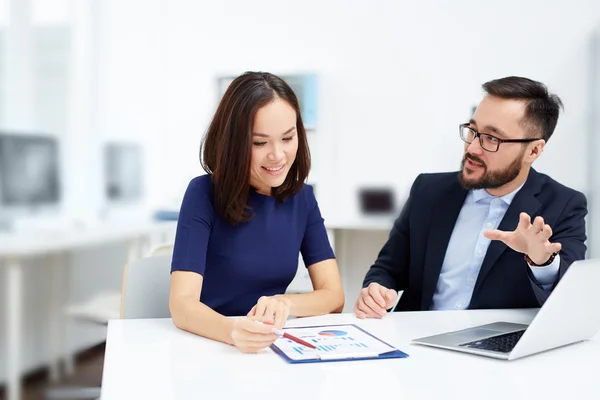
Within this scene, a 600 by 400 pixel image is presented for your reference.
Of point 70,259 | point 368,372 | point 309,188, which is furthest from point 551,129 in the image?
point 70,259

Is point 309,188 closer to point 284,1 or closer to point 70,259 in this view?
point 70,259

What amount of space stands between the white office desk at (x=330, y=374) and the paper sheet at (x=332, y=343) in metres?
0.03

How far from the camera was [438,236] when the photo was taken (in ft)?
5.90

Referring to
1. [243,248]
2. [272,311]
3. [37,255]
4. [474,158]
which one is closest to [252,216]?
[243,248]

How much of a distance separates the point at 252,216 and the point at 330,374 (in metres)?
0.60

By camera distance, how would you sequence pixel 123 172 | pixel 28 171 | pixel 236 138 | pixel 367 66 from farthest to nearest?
pixel 367 66, pixel 123 172, pixel 28 171, pixel 236 138

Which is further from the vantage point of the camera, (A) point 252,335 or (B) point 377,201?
(B) point 377,201

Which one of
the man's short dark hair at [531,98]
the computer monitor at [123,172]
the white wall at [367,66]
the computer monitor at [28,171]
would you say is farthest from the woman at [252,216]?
the white wall at [367,66]

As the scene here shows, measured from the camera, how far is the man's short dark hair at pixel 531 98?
185 centimetres

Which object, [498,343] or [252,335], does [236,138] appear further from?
[498,343]

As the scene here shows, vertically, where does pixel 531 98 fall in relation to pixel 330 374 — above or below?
above

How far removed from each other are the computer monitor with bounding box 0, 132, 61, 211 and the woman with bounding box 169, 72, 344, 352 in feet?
4.59

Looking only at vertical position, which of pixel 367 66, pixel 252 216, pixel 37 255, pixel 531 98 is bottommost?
pixel 37 255

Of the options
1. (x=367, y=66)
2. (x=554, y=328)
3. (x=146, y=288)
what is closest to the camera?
(x=554, y=328)
